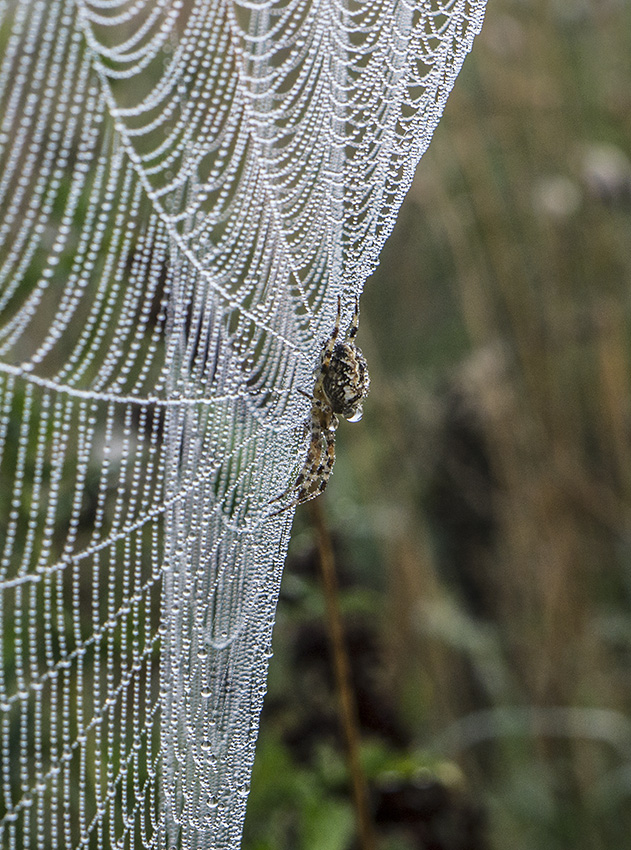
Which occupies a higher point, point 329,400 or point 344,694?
point 329,400

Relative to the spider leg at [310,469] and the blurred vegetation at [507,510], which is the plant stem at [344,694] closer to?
the spider leg at [310,469]

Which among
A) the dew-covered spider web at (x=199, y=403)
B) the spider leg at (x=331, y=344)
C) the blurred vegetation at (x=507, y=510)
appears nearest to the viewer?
the dew-covered spider web at (x=199, y=403)

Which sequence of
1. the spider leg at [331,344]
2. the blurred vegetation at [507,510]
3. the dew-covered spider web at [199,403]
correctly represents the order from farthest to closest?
the blurred vegetation at [507,510]
the spider leg at [331,344]
the dew-covered spider web at [199,403]

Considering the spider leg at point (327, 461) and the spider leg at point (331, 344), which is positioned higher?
the spider leg at point (331, 344)

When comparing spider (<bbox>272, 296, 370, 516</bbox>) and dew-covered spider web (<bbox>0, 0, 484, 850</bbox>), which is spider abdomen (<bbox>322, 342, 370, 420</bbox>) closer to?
spider (<bbox>272, 296, 370, 516</bbox>)

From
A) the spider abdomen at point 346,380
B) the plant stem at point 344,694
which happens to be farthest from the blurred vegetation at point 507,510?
the spider abdomen at point 346,380

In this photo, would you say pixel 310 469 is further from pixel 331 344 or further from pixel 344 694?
pixel 344 694

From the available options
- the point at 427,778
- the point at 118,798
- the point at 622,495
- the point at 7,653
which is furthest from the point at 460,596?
the point at 7,653

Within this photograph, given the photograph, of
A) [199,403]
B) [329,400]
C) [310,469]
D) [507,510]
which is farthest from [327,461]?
[507,510]
